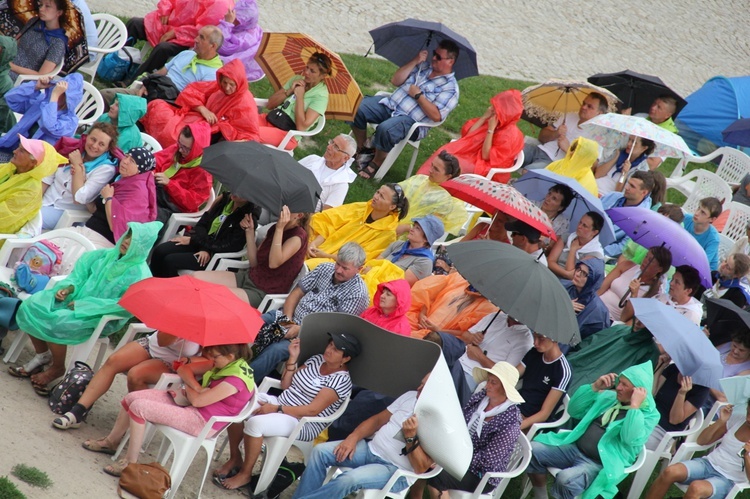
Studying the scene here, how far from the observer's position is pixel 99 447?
617cm

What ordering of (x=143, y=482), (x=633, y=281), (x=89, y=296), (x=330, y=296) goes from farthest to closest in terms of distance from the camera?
(x=633, y=281) < (x=330, y=296) < (x=89, y=296) < (x=143, y=482)

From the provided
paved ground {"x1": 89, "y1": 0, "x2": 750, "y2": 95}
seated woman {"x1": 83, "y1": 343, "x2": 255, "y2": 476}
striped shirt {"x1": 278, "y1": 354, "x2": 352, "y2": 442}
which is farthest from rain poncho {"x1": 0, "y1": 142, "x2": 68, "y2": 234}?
paved ground {"x1": 89, "y1": 0, "x2": 750, "y2": 95}

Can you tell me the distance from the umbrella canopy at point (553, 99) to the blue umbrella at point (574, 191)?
190 centimetres

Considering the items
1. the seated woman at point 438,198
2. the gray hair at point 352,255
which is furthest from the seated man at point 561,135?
the gray hair at point 352,255

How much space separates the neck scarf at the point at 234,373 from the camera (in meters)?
6.23

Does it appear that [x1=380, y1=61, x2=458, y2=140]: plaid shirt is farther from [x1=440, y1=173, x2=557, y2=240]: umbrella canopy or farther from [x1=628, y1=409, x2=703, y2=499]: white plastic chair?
[x1=628, y1=409, x2=703, y2=499]: white plastic chair

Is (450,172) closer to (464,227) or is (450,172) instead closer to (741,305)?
(464,227)

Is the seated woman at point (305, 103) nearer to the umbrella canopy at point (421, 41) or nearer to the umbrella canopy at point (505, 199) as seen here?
the umbrella canopy at point (421, 41)

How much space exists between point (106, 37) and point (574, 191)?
511 centimetres

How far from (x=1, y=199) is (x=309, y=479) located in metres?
3.06

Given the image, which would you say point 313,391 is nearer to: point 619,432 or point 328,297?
point 328,297

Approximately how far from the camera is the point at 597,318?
323 inches

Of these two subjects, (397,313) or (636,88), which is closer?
(397,313)

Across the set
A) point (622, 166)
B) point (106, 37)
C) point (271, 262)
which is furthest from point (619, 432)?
point (106, 37)
